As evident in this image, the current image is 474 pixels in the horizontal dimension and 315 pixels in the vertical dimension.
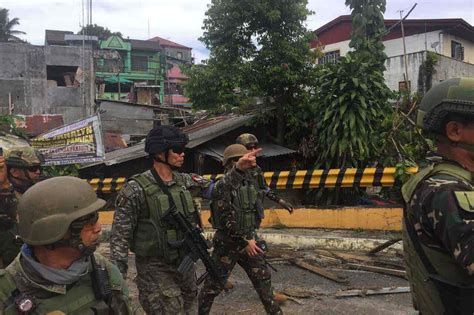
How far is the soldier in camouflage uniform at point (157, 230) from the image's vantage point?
3121mm

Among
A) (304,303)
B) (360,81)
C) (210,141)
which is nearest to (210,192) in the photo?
(304,303)

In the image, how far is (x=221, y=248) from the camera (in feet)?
13.8

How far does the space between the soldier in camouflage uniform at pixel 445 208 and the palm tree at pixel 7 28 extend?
4620 centimetres

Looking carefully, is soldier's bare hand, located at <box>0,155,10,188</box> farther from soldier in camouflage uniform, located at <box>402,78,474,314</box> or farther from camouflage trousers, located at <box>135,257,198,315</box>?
soldier in camouflage uniform, located at <box>402,78,474,314</box>

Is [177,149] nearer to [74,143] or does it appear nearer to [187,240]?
[187,240]

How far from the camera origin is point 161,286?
3.17 meters

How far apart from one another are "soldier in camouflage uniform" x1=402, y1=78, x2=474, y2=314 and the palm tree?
152 ft

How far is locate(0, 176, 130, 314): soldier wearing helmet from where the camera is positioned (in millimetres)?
1652

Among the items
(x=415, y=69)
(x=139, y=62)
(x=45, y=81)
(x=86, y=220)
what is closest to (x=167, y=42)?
(x=139, y=62)

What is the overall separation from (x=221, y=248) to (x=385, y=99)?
21.1ft

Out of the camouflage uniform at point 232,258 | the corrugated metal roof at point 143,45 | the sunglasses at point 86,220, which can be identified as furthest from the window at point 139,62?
the sunglasses at point 86,220

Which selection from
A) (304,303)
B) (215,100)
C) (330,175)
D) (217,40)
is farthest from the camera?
(215,100)

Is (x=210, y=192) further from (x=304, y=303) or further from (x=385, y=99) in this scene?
(x=385, y=99)

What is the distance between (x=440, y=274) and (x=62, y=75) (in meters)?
26.2
